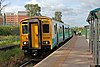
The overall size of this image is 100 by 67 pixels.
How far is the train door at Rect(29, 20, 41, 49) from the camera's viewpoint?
66.0 ft

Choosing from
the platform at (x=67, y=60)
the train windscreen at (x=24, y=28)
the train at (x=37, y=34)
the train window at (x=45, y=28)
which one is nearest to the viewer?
the platform at (x=67, y=60)

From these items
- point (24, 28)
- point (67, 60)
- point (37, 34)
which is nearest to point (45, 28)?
point (37, 34)

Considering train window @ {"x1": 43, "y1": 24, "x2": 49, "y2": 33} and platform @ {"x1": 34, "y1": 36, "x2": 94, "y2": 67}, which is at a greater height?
train window @ {"x1": 43, "y1": 24, "x2": 49, "y2": 33}

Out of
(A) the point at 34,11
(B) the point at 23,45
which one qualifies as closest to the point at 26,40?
(B) the point at 23,45

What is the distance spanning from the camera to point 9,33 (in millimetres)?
60469

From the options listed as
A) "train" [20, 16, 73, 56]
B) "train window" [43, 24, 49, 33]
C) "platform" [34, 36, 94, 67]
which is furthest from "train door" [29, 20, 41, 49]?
"platform" [34, 36, 94, 67]

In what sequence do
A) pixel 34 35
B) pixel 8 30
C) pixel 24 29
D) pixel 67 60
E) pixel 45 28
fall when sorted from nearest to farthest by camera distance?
pixel 67 60, pixel 34 35, pixel 45 28, pixel 24 29, pixel 8 30

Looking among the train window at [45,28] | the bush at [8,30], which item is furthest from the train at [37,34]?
the bush at [8,30]

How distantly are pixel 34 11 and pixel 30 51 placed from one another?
57.7 m

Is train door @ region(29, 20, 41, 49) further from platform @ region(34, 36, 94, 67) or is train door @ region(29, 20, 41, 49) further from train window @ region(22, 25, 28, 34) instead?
platform @ region(34, 36, 94, 67)

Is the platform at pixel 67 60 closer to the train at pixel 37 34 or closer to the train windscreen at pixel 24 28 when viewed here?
the train at pixel 37 34

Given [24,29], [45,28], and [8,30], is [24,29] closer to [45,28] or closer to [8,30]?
[45,28]

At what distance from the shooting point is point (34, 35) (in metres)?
20.2

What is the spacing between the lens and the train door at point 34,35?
2012 cm
